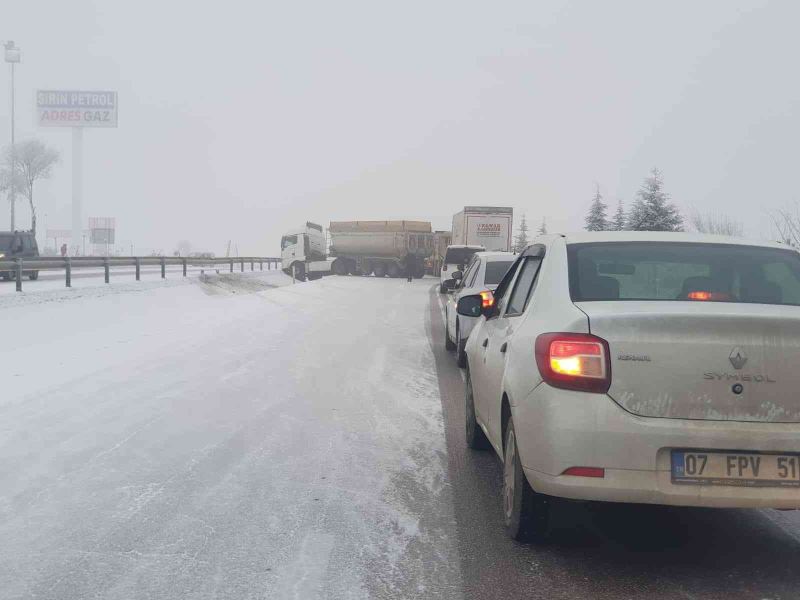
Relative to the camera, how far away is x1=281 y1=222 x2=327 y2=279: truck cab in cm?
4456

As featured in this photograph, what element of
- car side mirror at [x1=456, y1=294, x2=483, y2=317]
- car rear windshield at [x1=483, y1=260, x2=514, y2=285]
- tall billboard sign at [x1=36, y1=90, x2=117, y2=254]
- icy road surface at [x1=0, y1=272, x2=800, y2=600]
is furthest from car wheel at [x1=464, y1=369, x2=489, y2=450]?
tall billboard sign at [x1=36, y1=90, x2=117, y2=254]

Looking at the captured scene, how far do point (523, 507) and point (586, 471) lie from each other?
601 millimetres

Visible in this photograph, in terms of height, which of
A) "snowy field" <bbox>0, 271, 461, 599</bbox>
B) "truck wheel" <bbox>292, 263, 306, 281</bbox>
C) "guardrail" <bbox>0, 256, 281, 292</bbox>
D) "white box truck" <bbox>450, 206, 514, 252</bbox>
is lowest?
"truck wheel" <bbox>292, 263, 306, 281</bbox>

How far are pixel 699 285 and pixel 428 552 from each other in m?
1.97

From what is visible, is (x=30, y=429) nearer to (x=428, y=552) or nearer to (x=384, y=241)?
(x=428, y=552)

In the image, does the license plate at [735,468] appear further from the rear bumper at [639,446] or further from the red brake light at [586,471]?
the red brake light at [586,471]

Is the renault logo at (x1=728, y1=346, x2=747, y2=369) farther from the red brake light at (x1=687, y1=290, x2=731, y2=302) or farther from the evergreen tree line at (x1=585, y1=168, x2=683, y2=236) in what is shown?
the evergreen tree line at (x1=585, y1=168, x2=683, y2=236)

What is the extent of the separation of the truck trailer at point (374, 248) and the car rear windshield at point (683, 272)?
4219 centimetres

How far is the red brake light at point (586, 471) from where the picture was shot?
3.81 m

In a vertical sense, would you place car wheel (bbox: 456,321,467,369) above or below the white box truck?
below

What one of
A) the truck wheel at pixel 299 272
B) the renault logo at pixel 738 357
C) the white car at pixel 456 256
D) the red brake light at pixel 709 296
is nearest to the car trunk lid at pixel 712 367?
the renault logo at pixel 738 357

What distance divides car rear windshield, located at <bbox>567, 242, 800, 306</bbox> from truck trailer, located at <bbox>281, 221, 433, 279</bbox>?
42187 mm

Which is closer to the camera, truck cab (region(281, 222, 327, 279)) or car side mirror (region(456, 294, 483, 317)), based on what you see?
car side mirror (region(456, 294, 483, 317))

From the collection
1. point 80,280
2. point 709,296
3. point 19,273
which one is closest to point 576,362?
point 709,296
